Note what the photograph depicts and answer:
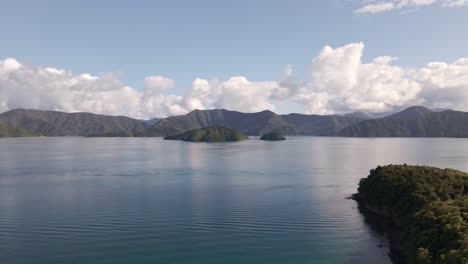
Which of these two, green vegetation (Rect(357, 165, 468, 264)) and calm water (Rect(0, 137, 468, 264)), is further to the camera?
calm water (Rect(0, 137, 468, 264))

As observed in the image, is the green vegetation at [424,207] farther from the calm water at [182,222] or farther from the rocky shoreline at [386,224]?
the calm water at [182,222]

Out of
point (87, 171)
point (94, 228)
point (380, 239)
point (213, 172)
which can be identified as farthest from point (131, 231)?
point (87, 171)

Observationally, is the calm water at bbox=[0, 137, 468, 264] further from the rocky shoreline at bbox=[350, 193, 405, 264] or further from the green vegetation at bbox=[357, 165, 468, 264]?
the green vegetation at bbox=[357, 165, 468, 264]

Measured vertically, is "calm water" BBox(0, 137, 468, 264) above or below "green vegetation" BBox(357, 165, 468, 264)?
below

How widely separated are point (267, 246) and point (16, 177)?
118 meters

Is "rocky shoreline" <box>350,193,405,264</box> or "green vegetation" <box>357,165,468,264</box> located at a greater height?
"green vegetation" <box>357,165,468,264</box>

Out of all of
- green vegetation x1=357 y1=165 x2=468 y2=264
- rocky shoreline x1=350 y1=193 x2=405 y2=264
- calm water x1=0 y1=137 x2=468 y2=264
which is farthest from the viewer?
rocky shoreline x1=350 y1=193 x2=405 y2=264

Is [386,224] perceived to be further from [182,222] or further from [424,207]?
[182,222]

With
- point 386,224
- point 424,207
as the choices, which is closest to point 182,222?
point 386,224

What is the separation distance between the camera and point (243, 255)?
56.7m

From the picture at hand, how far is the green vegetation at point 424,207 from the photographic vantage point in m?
46.9

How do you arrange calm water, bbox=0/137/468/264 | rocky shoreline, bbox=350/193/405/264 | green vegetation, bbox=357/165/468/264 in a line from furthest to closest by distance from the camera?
rocky shoreline, bbox=350/193/405/264 < calm water, bbox=0/137/468/264 < green vegetation, bbox=357/165/468/264

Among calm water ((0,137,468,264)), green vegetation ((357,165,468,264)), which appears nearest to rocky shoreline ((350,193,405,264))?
green vegetation ((357,165,468,264))

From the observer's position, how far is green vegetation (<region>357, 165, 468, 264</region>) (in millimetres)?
46906
